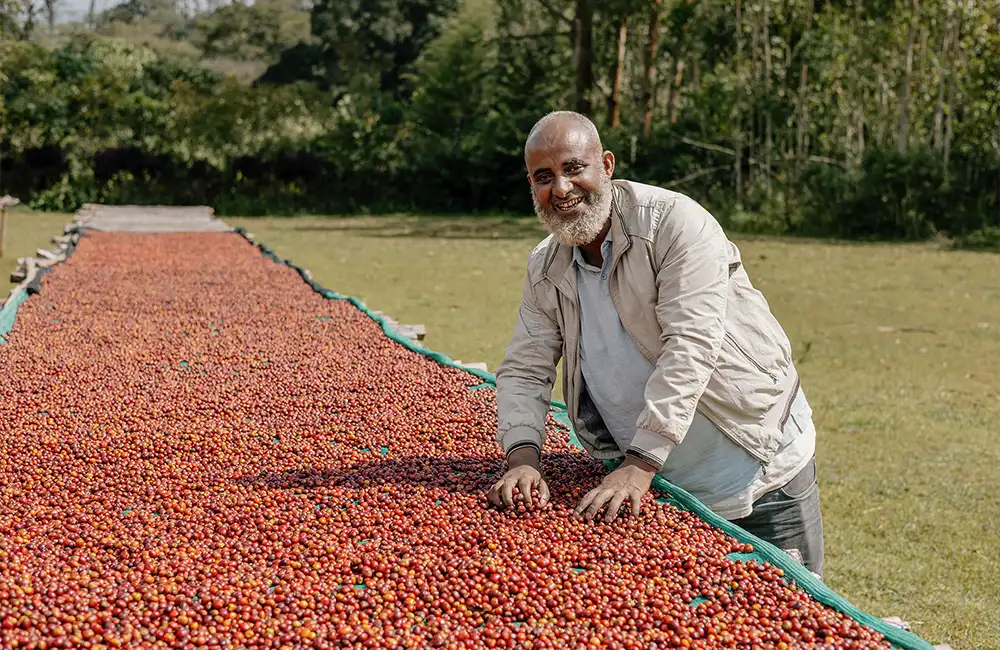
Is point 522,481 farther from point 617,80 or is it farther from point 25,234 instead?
point 617,80

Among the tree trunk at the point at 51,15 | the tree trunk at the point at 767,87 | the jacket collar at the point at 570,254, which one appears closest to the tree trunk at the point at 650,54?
the tree trunk at the point at 767,87

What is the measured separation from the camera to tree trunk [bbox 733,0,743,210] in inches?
585

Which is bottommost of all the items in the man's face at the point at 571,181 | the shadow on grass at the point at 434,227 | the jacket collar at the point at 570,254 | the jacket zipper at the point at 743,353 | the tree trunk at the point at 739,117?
the shadow on grass at the point at 434,227

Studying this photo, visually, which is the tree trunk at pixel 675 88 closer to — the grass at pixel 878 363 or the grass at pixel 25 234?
the grass at pixel 878 363

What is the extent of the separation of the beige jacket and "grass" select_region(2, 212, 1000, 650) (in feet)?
3.13

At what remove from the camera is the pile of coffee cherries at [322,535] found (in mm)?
2059

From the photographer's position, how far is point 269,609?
2.13 meters

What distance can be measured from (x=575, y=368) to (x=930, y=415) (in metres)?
3.06

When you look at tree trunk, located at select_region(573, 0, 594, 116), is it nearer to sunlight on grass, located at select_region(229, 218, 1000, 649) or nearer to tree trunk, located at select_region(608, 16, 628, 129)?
tree trunk, located at select_region(608, 16, 628, 129)

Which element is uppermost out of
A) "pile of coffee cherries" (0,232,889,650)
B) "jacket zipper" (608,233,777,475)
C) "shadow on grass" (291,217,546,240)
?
"jacket zipper" (608,233,777,475)

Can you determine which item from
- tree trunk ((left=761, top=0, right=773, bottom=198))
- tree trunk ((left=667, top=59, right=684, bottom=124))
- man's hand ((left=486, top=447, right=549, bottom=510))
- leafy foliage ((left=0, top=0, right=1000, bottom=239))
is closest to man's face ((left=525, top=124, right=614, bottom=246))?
man's hand ((left=486, top=447, right=549, bottom=510))

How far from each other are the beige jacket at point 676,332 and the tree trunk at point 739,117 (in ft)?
42.9

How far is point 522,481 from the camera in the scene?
8.45ft

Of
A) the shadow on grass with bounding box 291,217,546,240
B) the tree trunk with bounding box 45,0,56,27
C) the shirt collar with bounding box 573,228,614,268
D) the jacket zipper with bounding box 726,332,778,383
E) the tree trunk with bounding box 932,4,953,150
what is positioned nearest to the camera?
the jacket zipper with bounding box 726,332,778,383
